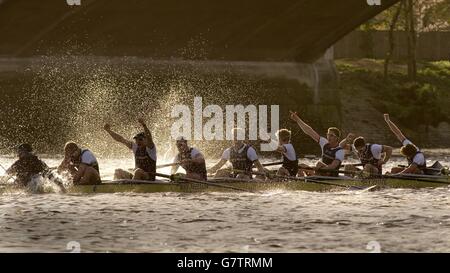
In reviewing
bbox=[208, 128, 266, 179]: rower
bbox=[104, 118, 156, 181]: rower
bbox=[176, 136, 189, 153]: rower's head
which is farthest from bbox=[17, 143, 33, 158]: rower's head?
bbox=[208, 128, 266, 179]: rower

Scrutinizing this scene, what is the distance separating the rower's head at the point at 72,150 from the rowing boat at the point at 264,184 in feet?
2.27

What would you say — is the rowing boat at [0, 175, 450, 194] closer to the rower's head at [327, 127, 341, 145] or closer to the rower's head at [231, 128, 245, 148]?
the rower's head at [327, 127, 341, 145]

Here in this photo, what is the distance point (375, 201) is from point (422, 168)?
2.37 meters

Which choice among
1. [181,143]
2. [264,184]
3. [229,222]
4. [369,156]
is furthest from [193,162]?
[369,156]

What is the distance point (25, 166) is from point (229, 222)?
540 cm

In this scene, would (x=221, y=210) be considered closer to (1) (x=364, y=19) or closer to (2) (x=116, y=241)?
(2) (x=116, y=241)

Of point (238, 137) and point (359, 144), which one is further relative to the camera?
point (359, 144)

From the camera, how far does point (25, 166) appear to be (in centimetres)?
2686

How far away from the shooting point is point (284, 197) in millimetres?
27844

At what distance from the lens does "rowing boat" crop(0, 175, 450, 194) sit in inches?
1054

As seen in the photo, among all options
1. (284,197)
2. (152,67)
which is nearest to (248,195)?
(284,197)

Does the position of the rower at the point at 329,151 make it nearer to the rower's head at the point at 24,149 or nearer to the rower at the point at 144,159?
the rower at the point at 144,159

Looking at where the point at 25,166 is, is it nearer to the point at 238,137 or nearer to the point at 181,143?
the point at 181,143
